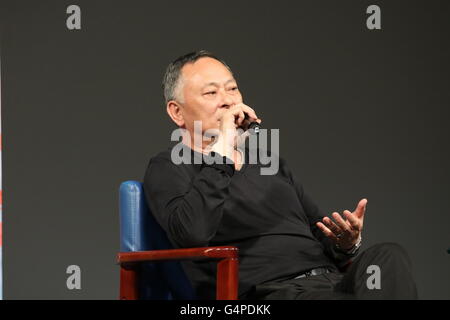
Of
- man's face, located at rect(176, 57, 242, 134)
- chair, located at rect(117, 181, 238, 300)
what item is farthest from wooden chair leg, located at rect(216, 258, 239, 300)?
man's face, located at rect(176, 57, 242, 134)

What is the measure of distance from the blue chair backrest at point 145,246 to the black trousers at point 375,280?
1.11 feet

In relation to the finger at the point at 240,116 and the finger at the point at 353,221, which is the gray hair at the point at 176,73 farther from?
the finger at the point at 353,221

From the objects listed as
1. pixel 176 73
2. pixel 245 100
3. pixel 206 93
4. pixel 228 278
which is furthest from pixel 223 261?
pixel 245 100

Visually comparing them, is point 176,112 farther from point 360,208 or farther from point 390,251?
point 390,251

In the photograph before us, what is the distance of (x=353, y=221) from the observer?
2.00m

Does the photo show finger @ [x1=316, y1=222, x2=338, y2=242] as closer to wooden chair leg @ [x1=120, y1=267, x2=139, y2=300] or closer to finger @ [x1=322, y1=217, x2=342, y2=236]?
finger @ [x1=322, y1=217, x2=342, y2=236]

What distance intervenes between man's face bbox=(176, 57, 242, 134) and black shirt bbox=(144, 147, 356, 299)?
107 mm

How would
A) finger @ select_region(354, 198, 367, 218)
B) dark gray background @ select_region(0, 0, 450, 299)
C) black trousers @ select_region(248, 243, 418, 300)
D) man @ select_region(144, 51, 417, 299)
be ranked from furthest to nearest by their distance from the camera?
dark gray background @ select_region(0, 0, 450, 299)
finger @ select_region(354, 198, 367, 218)
man @ select_region(144, 51, 417, 299)
black trousers @ select_region(248, 243, 418, 300)

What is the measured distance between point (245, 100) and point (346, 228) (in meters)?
1.46

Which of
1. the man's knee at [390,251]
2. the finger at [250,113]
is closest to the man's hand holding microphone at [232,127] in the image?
the finger at [250,113]

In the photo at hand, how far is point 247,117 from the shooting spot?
2.07 meters

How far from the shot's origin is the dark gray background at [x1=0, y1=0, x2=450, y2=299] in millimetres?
3283

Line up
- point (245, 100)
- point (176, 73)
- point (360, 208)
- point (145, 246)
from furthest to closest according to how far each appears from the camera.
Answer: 1. point (245, 100)
2. point (176, 73)
3. point (145, 246)
4. point (360, 208)
